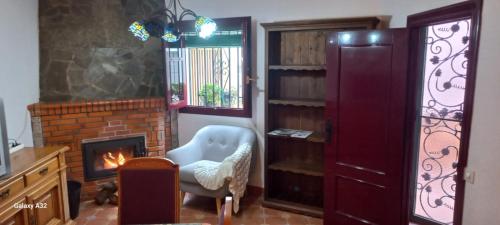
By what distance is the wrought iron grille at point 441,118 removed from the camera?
273cm

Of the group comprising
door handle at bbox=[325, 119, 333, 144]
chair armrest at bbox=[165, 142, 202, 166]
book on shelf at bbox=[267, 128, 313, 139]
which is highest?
door handle at bbox=[325, 119, 333, 144]

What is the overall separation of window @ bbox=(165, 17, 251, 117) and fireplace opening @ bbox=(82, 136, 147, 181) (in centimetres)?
68

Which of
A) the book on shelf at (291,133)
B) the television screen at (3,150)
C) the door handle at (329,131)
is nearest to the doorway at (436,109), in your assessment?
the door handle at (329,131)

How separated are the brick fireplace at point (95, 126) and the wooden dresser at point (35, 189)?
2.40ft

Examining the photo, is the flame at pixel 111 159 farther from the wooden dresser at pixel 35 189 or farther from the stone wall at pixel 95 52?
the wooden dresser at pixel 35 189

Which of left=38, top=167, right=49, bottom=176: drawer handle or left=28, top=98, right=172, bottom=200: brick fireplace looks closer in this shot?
left=38, top=167, right=49, bottom=176: drawer handle

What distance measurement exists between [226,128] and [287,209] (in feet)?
3.60

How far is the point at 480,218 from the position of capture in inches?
78.7

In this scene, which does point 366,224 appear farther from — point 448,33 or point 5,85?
point 5,85

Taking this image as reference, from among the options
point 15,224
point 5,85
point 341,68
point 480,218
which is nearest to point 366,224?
point 480,218

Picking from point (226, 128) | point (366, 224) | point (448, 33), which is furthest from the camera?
point (226, 128)

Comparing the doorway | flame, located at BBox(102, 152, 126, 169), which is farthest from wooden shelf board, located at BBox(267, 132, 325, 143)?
flame, located at BBox(102, 152, 126, 169)

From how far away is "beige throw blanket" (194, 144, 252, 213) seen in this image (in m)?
3.27

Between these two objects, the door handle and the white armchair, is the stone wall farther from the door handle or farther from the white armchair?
the door handle
